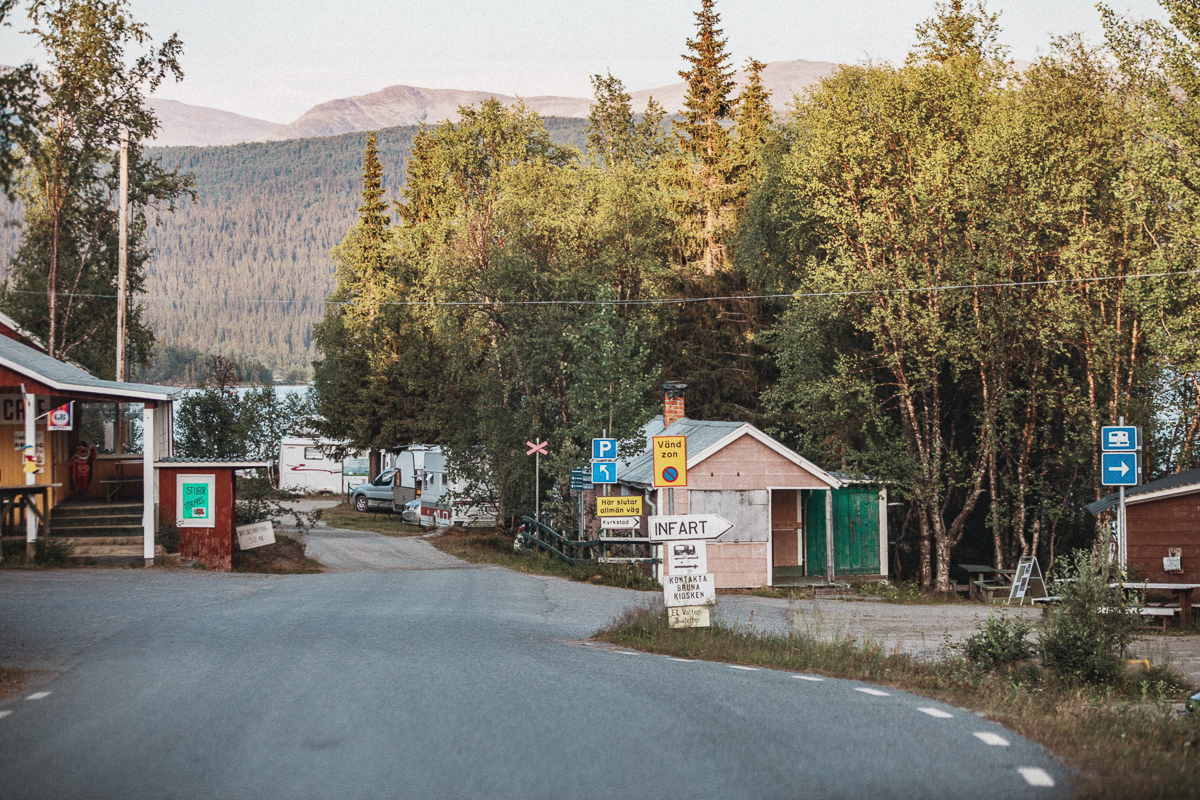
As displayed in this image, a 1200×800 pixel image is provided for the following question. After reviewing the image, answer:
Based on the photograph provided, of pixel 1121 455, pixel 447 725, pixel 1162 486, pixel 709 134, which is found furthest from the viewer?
pixel 709 134

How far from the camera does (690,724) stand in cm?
750

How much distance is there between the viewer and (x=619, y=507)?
816 inches

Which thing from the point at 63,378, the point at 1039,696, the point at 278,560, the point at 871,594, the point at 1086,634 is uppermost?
the point at 63,378

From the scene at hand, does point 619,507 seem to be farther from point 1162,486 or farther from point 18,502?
point 18,502

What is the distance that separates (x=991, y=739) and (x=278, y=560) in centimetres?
2276

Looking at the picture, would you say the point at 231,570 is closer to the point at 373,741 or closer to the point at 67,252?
the point at 373,741

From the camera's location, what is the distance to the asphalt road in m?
6.02

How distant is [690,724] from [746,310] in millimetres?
34006

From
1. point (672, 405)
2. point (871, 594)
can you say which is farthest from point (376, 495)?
point (871, 594)

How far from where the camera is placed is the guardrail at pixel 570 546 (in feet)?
83.0

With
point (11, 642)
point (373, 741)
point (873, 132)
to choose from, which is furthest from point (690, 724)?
point (873, 132)

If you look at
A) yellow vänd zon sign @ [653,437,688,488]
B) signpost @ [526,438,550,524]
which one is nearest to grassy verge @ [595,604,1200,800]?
yellow vänd zon sign @ [653,437,688,488]

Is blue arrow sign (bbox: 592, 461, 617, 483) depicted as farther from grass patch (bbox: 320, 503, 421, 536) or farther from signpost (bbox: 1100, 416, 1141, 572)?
grass patch (bbox: 320, 503, 421, 536)

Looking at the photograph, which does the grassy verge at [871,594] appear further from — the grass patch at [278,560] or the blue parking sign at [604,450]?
the grass patch at [278,560]
